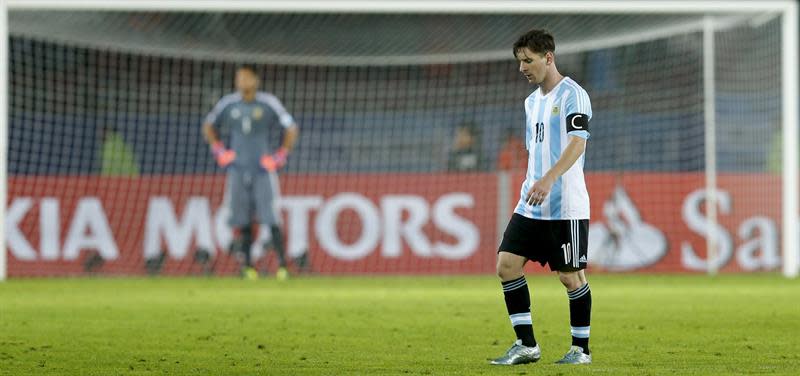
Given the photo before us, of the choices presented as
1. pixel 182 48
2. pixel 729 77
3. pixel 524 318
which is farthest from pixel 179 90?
pixel 524 318

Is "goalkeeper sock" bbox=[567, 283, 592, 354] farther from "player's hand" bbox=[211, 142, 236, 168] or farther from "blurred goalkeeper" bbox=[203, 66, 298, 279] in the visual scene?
"player's hand" bbox=[211, 142, 236, 168]

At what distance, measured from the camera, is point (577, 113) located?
6773 millimetres

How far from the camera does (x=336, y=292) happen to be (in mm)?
13242

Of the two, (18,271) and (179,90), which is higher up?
(179,90)

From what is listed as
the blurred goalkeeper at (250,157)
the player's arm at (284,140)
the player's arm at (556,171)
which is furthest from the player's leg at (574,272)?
the player's arm at (284,140)

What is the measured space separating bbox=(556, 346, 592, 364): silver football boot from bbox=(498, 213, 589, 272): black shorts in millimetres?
375

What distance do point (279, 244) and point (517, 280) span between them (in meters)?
9.26

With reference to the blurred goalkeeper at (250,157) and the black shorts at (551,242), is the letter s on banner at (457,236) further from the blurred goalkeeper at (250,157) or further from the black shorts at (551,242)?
the black shorts at (551,242)

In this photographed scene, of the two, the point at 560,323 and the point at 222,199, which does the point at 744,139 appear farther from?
the point at 560,323

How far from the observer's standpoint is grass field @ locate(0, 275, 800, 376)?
672 cm

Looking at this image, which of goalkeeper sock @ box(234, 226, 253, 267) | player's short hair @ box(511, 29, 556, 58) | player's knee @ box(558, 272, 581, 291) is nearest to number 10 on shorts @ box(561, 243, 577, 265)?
player's knee @ box(558, 272, 581, 291)

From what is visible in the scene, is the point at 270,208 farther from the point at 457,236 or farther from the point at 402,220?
the point at 457,236

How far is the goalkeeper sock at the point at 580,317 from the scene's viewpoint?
22.5ft

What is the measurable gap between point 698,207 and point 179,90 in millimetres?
7163
